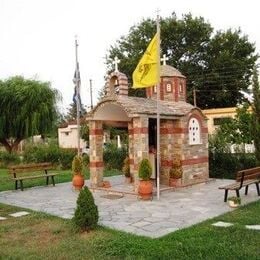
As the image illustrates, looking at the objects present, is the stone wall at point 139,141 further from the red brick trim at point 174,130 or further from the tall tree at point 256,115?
the tall tree at point 256,115

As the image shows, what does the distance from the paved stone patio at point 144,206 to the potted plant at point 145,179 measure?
249 millimetres

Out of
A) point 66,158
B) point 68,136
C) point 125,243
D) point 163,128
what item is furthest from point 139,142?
point 68,136

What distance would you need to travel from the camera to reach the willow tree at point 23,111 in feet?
102

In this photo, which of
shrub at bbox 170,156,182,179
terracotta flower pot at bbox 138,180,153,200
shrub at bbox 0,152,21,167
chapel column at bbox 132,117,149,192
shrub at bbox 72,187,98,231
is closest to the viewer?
shrub at bbox 72,187,98,231

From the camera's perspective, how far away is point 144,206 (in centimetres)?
1155

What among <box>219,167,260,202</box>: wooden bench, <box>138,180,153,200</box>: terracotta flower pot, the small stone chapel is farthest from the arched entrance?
<box>219,167,260,202</box>: wooden bench

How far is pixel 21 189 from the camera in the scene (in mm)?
15328

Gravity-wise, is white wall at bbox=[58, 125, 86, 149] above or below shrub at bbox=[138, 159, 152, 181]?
above

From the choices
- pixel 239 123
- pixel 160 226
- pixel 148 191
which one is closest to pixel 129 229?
pixel 160 226

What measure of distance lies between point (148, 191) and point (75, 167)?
341cm

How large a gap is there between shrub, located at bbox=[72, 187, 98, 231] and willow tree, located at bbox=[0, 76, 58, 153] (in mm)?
23079

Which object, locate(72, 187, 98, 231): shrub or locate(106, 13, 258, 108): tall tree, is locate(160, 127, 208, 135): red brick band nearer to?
locate(72, 187, 98, 231): shrub

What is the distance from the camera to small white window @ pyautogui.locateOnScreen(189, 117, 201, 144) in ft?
50.6

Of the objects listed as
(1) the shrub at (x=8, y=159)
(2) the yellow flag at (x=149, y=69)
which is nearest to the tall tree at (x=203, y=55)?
(1) the shrub at (x=8, y=159)
